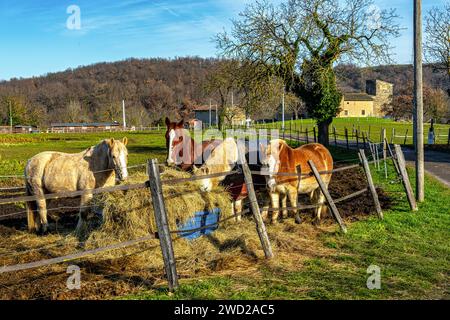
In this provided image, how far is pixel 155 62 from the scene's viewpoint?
6093 inches

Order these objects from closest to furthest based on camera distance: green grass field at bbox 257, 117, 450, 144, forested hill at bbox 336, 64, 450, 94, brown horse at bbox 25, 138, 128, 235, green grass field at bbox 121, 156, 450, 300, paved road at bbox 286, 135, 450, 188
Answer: green grass field at bbox 121, 156, 450, 300 → brown horse at bbox 25, 138, 128, 235 → paved road at bbox 286, 135, 450, 188 → forested hill at bbox 336, 64, 450, 94 → green grass field at bbox 257, 117, 450, 144

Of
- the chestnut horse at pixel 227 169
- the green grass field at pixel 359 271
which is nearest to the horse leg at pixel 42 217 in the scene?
the chestnut horse at pixel 227 169

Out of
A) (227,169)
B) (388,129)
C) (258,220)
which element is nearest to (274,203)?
(227,169)

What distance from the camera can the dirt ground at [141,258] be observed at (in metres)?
5.18

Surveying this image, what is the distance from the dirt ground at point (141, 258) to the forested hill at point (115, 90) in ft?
297

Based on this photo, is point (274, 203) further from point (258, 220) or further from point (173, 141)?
point (173, 141)

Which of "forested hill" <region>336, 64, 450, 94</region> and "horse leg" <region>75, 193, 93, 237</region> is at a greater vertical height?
"forested hill" <region>336, 64, 450, 94</region>

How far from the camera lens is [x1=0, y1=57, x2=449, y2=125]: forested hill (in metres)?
104

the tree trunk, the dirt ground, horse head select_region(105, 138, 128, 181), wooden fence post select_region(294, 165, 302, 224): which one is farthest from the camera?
the tree trunk

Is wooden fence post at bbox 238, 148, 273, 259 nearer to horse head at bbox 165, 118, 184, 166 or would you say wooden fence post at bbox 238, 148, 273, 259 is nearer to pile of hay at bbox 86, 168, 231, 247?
pile of hay at bbox 86, 168, 231, 247

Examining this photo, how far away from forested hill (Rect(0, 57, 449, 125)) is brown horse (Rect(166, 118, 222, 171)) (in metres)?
88.6

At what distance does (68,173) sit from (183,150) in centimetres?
239

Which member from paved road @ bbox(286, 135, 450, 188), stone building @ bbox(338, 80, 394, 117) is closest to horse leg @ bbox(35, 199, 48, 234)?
paved road @ bbox(286, 135, 450, 188)

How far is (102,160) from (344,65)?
1863cm
